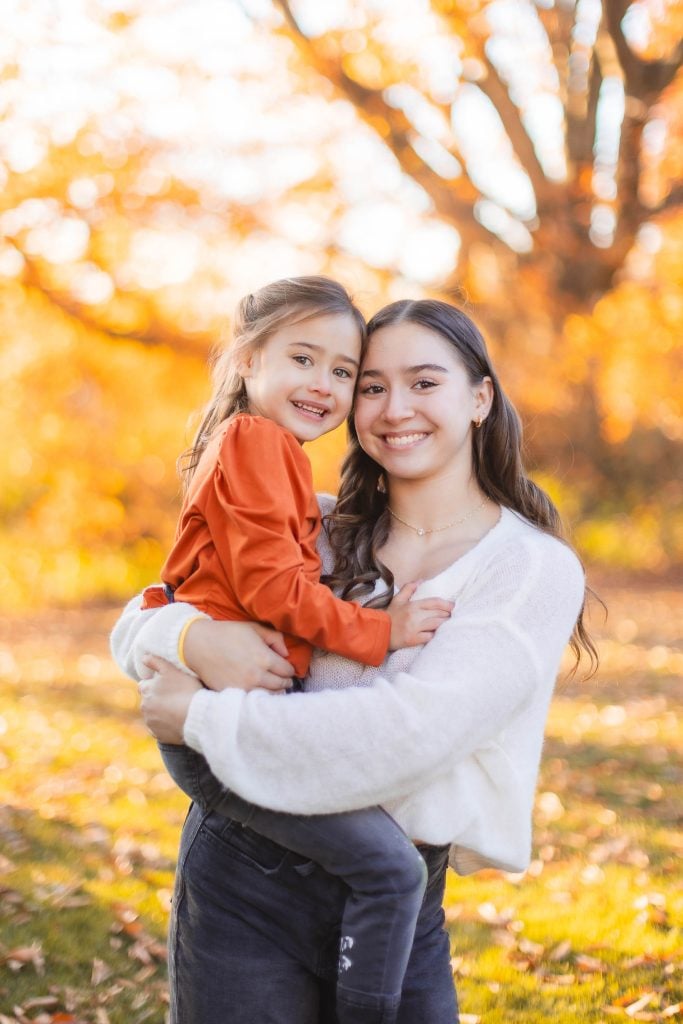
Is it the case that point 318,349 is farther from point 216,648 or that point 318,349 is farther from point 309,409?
point 216,648

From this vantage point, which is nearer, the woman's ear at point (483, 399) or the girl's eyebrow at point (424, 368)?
the girl's eyebrow at point (424, 368)

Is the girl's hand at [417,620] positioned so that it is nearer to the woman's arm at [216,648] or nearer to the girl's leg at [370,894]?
the woman's arm at [216,648]

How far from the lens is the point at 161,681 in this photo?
8.02 ft

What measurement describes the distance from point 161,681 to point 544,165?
9.94 meters

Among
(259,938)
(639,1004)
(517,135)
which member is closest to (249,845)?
(259,938)

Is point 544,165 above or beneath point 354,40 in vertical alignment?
beneath

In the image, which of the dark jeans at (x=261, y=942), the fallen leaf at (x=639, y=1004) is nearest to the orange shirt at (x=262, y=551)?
the dark jeans at (x=261, y=942)

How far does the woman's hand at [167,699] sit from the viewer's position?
7.78 feet

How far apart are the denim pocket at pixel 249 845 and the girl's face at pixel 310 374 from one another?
1.09 m

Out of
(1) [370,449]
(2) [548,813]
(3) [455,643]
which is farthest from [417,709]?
(2) [548,813]

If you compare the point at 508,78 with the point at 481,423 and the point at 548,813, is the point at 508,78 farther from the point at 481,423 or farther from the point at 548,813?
the point at 481,423

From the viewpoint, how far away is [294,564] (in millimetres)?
2510

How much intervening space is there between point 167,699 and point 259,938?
0.58 metres

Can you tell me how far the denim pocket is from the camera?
239 centimetres
